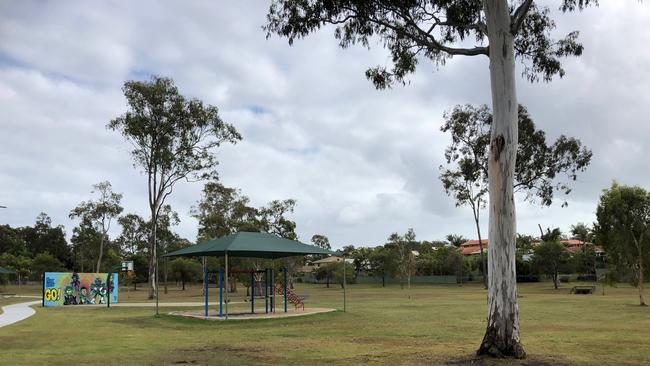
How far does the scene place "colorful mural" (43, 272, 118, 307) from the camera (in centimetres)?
3419

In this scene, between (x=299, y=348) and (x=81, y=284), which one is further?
(x=81, y=284)

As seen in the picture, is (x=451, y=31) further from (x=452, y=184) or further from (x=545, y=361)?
(x=452, y=184)

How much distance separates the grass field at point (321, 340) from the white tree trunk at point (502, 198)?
1.83 feet

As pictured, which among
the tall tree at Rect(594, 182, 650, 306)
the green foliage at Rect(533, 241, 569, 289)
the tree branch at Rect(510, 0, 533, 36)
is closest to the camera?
the tree branch at Rect(510, 0, 533, 36)

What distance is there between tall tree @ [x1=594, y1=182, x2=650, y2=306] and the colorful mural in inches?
1078

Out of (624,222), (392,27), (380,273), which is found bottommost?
(380,273)

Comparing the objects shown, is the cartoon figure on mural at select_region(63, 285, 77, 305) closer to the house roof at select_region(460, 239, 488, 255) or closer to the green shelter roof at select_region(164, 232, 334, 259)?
the green shelter roof at select_region(164, 232, 334, 259)

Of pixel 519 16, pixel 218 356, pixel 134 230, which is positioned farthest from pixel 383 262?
pixel 519 16

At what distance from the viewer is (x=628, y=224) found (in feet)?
88.9

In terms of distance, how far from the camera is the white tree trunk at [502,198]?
10.3 metres

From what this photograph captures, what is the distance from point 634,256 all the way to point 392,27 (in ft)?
66.7

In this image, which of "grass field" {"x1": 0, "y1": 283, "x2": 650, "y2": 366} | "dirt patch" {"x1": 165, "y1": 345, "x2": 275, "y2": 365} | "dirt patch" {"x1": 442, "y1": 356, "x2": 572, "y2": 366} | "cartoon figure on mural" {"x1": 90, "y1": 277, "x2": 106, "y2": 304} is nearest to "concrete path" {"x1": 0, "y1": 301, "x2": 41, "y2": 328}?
"grass field" {"x1": 0, "y1": 283, "x2": 650, "y2": 366}

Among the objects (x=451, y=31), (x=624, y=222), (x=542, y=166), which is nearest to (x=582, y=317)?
(x=624, y=222)

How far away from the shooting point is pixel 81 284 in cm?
3553
